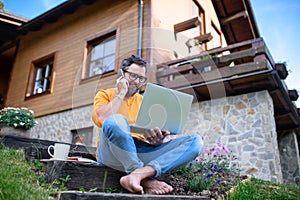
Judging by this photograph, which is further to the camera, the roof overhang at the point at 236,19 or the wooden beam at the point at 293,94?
the roof overhang at the point at 236,19

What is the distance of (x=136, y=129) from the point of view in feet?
5.69

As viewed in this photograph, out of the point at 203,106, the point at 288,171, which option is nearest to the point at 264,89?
the point at 203,106

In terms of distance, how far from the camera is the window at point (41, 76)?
748cm

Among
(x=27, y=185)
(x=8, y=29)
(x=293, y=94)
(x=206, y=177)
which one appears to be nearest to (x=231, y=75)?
(x=293, y=94)

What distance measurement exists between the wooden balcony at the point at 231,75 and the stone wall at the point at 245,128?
21 cm

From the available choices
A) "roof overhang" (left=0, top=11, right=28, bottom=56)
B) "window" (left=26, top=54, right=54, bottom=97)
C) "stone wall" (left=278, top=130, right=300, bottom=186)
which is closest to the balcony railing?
"stone wall" (left=278, top=130, right=300, bottom=186)

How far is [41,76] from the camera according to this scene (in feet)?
25.6

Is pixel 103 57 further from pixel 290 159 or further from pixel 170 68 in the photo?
pixel 290 159

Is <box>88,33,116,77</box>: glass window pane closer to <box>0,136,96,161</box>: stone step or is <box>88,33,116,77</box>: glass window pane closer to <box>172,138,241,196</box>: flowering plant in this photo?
<box>0,136,96,161</box>: stone step

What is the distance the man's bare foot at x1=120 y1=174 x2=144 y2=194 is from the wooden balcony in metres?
3.35

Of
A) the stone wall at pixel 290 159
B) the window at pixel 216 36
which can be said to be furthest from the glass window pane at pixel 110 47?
the stone wall at pixel 290 159

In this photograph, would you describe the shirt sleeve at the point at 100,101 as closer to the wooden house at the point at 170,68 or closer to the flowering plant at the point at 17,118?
the flowering plant at the point at 17,118

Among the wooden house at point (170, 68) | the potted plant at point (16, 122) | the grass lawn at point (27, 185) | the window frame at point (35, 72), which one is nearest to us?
the grass lawn at point (27, 185)

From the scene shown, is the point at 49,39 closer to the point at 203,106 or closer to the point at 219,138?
the point at 203,106
